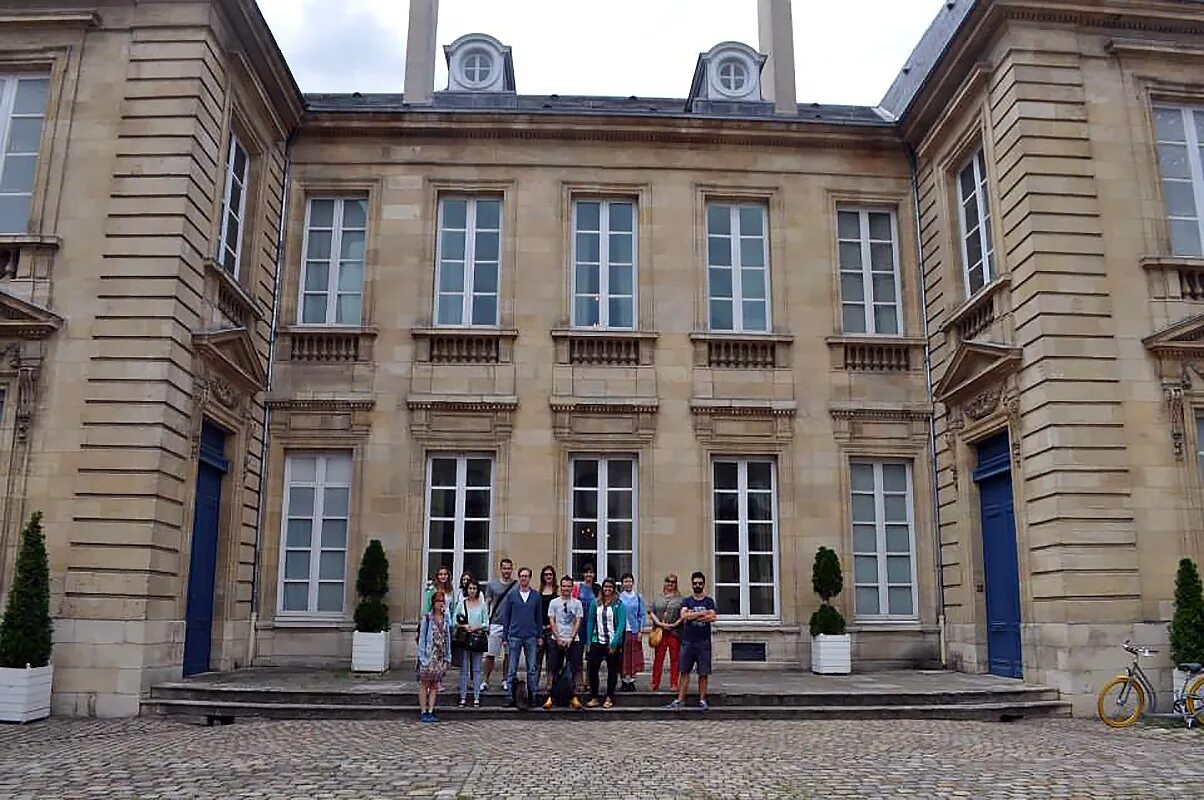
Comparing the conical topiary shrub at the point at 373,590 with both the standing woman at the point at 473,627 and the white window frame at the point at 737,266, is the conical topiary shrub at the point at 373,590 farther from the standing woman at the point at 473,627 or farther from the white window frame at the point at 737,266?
the white window frame at the point at 737,266

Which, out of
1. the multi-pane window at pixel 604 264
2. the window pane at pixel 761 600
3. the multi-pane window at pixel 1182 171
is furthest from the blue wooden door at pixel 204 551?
the multi-pane window at pixel 1182 171

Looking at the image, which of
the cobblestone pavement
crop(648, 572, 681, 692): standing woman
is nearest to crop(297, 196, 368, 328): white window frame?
crop(648, 572, 681, 692): standing woman

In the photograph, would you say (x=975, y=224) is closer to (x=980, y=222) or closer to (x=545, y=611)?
(x=980, y=222)

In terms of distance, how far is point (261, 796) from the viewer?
6492mm

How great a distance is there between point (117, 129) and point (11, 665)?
19.2 ft

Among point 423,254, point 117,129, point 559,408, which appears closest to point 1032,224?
point 559,408

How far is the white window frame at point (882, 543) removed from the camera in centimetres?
1352

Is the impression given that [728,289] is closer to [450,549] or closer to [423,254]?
[423,254]

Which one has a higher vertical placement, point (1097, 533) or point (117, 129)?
point (117, 129)

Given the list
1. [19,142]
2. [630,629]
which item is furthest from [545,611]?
[19,142]

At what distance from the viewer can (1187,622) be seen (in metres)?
9.99

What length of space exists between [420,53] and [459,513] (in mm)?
7242

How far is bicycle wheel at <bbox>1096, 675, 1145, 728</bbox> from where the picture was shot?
31.9 ft

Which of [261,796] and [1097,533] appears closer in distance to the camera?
[261,796]
